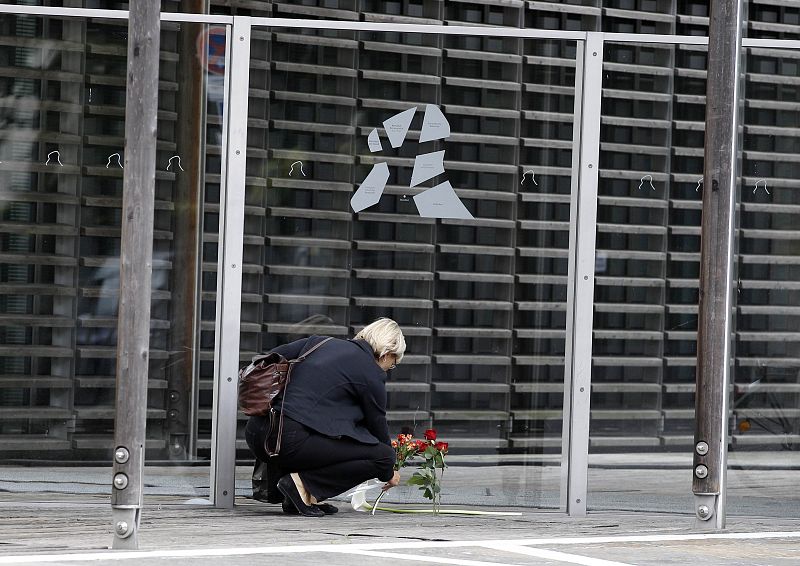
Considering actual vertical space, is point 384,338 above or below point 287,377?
above

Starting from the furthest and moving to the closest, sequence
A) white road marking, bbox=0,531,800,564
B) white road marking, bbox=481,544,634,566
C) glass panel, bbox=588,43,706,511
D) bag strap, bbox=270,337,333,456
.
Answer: glass panel, bbox=588,43,706,511 < bag strap, bbox=270,337,333,456 < white road marking, bbox=481,544,634,566 < white road marking, bbox=0,531,800,564

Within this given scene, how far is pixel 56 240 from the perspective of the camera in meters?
7.64

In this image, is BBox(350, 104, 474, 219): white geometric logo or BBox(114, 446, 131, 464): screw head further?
BBox(350, 104, 474, 219): white geometric logo

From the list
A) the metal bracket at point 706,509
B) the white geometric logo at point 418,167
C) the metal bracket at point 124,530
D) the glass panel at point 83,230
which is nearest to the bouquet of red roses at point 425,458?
the glass panel at point 83,230

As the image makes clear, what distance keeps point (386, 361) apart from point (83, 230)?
1.70 m

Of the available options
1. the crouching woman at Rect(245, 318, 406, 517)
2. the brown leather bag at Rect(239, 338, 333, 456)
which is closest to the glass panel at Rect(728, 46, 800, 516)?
the crouching woman at Rect(245, 318, 406, 517)

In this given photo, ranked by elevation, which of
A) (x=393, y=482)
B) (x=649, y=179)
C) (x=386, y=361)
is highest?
(x=649, y=179)

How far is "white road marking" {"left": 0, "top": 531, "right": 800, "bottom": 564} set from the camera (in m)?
5.56

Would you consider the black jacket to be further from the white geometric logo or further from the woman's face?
the white geometric logo

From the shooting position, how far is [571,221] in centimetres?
769

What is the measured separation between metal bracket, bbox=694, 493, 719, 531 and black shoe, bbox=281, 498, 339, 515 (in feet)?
5.83

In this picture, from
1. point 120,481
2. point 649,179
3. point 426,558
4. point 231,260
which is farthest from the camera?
point 649,179

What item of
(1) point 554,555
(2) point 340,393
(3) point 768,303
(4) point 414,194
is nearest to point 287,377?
(2) point 340,393

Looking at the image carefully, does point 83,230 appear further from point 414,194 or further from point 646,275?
point 646,275
